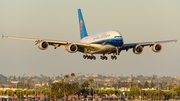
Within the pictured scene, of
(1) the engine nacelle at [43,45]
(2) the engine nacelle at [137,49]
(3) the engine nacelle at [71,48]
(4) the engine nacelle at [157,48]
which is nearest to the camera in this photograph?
(1) the engine nacelle at [43,45]

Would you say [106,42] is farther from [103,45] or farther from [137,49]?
[137,49]

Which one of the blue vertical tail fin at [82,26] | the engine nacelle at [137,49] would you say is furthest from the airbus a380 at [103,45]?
the blue vertical tail fin at [82,26]

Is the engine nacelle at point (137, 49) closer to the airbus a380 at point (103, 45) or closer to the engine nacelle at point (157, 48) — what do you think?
the airbus a380 at point (103, 45)

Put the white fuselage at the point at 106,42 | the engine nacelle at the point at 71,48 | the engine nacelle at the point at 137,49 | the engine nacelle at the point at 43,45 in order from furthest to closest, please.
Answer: the engine nacelle at the point at 137,49 → the engine nacelle at the point at 71,48 → the engine nacelle at the point at 43,45 → the white fuselage at the point at 106,42

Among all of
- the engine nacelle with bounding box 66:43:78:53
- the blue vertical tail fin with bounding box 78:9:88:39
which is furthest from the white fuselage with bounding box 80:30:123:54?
the blue vertical tail fin with bounding box 78:9:88:39

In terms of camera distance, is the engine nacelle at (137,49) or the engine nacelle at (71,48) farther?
the engine nacelle at (137,49)

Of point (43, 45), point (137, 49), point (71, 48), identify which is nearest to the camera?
point (43, 45)

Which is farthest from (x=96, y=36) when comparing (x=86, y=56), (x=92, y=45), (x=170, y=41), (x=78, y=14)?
(x=78, y=14)

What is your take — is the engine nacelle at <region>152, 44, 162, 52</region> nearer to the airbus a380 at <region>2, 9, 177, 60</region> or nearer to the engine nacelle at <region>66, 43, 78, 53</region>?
the airbus a380 at <region>2, 9, 177, 60</region>

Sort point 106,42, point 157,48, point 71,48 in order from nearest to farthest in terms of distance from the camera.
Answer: point 106,42 < point 71,48 < point 157,48

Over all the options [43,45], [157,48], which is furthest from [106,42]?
[43,45]

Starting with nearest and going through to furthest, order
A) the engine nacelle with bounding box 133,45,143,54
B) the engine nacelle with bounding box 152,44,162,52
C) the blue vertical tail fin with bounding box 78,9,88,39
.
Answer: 1. the engine nacelle with bounding box 133,45,143,54
2. the engine nacelle with bounding box 152,44,162,52
3. the blue vertical tail fin with bounding box 78,9,88,39

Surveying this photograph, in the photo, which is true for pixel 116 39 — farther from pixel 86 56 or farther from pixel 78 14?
pixel 78 14
